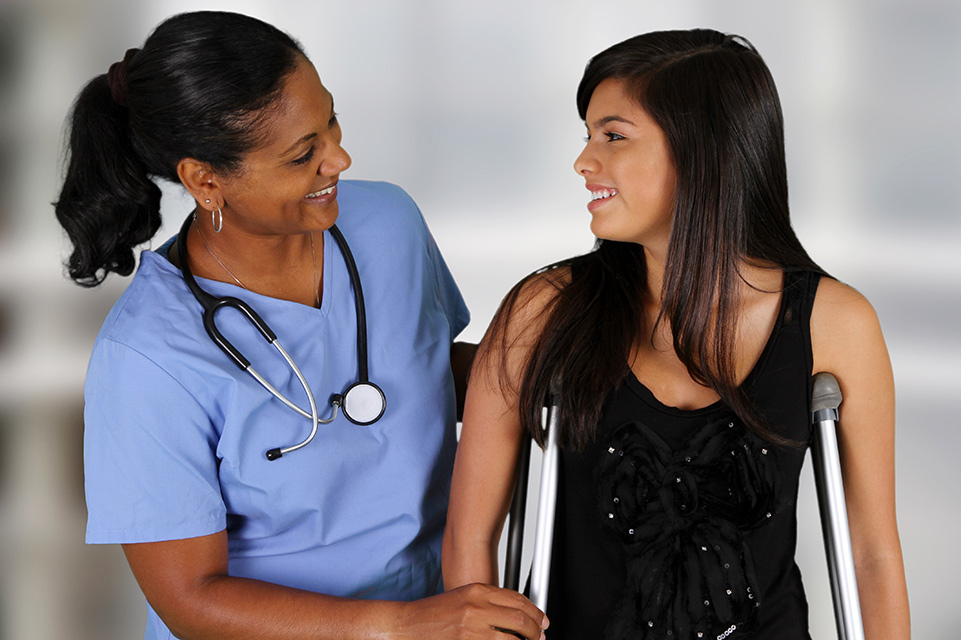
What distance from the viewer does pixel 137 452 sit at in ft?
3.92

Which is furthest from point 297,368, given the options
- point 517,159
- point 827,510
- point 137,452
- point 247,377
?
point 517,159

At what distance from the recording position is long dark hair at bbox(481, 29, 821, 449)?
1.23m

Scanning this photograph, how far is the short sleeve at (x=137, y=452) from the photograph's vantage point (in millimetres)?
1192

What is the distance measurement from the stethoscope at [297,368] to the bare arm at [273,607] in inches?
6.8

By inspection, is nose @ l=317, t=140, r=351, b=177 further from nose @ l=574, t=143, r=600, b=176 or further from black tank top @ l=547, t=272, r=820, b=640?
black tank top @ l=547, t=272, r=820, b=640

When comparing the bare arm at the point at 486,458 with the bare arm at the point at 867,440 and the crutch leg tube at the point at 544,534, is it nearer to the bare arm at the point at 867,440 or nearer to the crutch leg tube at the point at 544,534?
the crutch leg tube at the point at 544,534

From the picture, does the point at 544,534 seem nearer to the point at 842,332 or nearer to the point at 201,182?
the point at 842,332

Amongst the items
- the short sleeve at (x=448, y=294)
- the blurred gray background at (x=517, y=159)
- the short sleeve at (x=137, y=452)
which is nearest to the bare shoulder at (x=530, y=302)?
the short sleeve at (x=448, y=294)

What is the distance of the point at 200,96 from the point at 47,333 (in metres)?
1.20

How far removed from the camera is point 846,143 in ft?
7.10

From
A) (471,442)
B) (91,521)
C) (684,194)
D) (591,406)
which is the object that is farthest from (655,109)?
(91,521)

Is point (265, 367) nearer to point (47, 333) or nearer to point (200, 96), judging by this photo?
point (200, 96)

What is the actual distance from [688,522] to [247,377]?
64cm

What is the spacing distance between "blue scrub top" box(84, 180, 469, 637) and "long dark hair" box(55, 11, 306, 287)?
0.08 m
